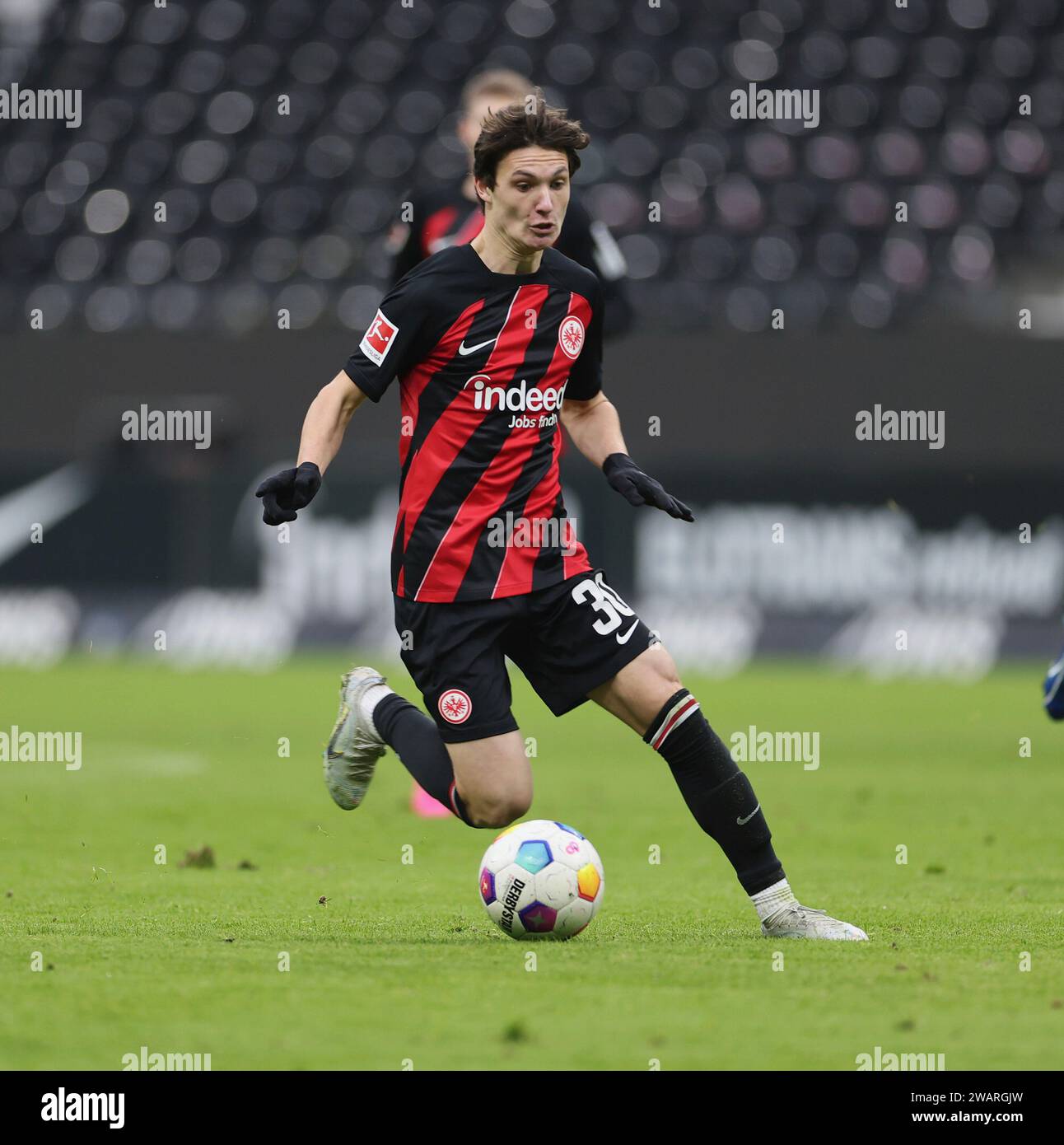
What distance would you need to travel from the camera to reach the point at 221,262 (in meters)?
20.9

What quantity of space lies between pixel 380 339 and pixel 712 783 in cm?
148

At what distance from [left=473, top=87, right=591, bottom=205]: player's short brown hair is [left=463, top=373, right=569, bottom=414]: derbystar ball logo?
1.74 ft

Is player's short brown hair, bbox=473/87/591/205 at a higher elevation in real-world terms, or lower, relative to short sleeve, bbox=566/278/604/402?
higher

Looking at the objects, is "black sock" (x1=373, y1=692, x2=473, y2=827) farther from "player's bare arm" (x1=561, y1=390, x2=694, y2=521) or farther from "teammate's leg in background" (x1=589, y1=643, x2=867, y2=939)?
"player's bare arm" (x1=561, y1=390, x2=694, y2=521)

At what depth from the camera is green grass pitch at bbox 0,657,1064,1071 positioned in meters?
3.73

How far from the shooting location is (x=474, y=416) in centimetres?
514

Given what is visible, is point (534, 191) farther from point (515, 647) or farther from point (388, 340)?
point (515, 647)

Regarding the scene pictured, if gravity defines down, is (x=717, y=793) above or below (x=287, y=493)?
below

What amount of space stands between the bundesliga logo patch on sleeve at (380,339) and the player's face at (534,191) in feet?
1.37

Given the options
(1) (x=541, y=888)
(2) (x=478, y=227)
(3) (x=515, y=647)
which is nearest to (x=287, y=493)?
(3) (x=515, y=647)

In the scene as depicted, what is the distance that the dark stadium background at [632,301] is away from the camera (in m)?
17.0

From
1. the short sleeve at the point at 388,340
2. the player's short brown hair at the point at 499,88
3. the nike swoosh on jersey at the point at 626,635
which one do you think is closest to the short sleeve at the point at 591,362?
the short sleeve at the point at 388,340

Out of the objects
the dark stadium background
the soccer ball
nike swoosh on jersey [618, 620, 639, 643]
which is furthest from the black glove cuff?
the dark stadium background

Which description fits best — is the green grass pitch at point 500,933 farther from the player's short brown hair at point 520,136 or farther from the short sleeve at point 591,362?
the player's short brown hair at point 520,136
